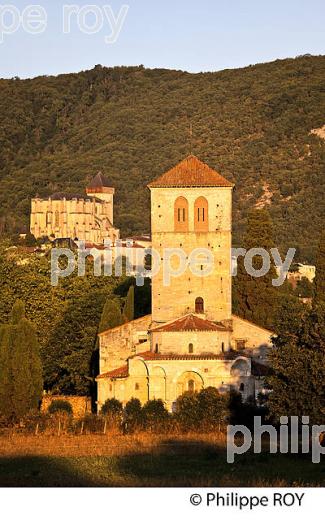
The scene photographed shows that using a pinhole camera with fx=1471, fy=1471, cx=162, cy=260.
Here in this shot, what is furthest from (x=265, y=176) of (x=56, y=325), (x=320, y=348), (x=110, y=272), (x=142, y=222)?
(x=320, y=348)

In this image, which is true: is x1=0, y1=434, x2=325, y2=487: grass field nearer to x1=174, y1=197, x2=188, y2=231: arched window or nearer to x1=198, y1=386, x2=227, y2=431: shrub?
x1=198, y1=386, x2=227, y2=431: shrub

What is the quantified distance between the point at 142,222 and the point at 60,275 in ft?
365

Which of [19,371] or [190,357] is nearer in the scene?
[19,371]

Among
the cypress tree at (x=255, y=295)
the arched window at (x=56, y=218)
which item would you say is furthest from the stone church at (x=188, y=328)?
the arched window at (x=56, y=218)

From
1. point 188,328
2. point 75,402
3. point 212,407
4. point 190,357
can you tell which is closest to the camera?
point 212,407

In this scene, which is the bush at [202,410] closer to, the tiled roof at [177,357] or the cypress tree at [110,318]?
the tiled roof at [177,357]

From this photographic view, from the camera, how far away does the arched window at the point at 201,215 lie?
56688 mm

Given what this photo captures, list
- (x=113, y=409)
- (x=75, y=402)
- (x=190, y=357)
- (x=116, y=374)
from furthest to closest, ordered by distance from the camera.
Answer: (x=75, y=402)
(x=116, y=374)
(x=190, y=357)
(x=113, y=409)

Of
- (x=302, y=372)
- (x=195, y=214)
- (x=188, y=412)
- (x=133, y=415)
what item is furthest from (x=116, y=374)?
(x=302, y=372)

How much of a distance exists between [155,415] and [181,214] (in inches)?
461

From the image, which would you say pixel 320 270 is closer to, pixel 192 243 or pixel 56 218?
pixel 192 243

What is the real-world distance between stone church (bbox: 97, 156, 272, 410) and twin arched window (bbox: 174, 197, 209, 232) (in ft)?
0.13

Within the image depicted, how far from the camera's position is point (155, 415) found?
47.2 m
